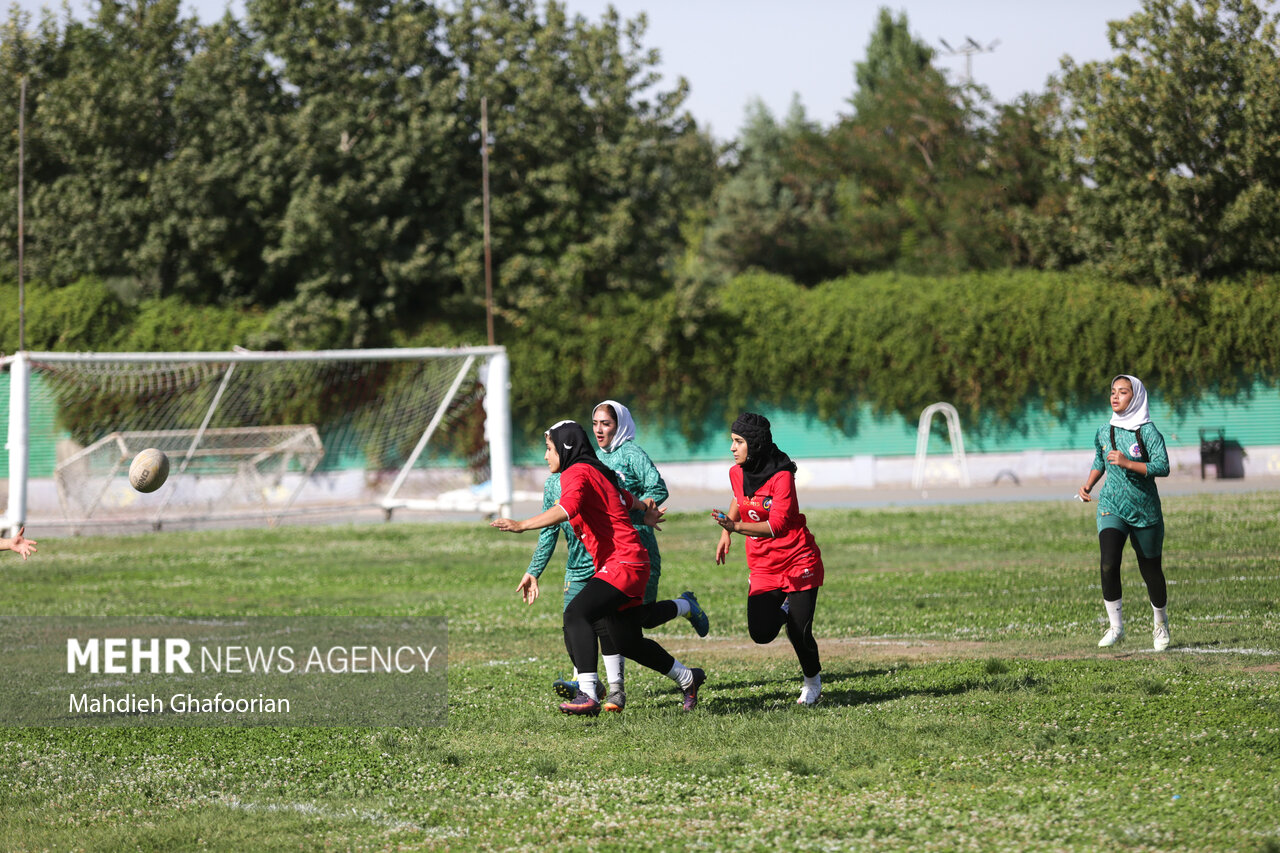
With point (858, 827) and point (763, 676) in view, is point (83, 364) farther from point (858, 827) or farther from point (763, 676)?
point (858, 827)

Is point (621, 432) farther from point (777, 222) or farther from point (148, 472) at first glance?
point (777, 222)

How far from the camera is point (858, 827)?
5.25m

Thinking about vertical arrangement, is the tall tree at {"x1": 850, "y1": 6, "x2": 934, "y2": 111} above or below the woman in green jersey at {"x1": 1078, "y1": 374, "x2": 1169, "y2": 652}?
above

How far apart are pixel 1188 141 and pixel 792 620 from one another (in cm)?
3124

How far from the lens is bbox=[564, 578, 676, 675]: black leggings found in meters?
7.38

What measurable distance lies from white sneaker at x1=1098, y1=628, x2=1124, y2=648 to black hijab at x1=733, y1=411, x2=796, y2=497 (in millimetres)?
3285

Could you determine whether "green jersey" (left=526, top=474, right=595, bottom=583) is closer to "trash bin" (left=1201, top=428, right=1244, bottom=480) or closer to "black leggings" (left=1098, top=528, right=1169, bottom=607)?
"black leggings" (left=1098, top=528, right=1169, bottom=607)

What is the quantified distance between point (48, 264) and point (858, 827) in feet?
111

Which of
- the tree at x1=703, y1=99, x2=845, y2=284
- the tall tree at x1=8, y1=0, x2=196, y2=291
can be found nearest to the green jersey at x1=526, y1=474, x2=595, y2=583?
the tall tree at x1=8, y1=0, x2=196, y2=291

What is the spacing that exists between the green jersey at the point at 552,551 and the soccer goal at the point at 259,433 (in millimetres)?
14851

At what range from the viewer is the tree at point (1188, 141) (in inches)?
1328

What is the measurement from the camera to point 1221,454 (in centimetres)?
3275

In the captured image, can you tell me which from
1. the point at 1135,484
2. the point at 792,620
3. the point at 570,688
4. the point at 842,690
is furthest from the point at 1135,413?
the point at 570,688

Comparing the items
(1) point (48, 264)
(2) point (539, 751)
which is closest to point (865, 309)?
(1) point (48, 264)
